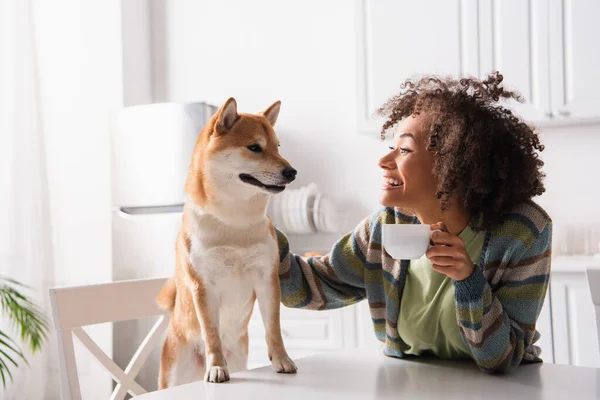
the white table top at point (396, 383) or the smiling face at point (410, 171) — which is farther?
the smiling face at point (410, 171)

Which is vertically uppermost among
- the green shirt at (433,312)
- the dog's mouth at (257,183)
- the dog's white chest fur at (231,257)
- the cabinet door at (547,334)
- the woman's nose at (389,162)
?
the woman's nose at (389,162)

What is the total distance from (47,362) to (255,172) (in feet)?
8.68

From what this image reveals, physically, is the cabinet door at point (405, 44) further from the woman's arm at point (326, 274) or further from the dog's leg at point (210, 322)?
the dog's leg at point (210, 322)

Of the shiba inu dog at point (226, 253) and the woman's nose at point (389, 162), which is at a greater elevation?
the woman's nose at point (389, 162)

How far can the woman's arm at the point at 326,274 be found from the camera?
4.75ft

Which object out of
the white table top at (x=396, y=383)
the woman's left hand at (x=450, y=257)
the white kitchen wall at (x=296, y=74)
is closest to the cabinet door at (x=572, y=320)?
the white kitchen wall at (x=296, y=74)

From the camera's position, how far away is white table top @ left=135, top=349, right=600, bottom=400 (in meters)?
1.04

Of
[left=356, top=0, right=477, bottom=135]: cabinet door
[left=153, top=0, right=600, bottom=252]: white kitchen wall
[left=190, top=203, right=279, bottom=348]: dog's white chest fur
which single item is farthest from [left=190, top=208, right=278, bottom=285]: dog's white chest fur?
[left=153, top=0, right=600, bottom=252]: white kitchen wall

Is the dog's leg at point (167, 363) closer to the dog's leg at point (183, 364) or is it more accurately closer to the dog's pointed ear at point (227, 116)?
the dog's leg at point (183, 364)

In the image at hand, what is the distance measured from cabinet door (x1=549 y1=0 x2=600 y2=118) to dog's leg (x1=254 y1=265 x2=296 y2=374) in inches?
82.7

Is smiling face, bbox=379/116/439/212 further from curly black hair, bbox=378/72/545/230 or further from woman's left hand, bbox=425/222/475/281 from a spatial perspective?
woman's left hand, bbox=425/222/475/281

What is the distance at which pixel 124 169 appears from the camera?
3420 millimetres

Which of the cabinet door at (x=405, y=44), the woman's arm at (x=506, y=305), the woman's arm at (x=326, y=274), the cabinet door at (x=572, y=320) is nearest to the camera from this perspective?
the woman's arm at (x=506, y=305)

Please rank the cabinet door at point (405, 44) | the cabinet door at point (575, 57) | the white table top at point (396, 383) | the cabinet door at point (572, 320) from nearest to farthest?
the white table top at point (396, 383) → the cabinet door at point (572, 320) → the cabinet door at point (575, 57) → the cabinet door at point (405, 44)
